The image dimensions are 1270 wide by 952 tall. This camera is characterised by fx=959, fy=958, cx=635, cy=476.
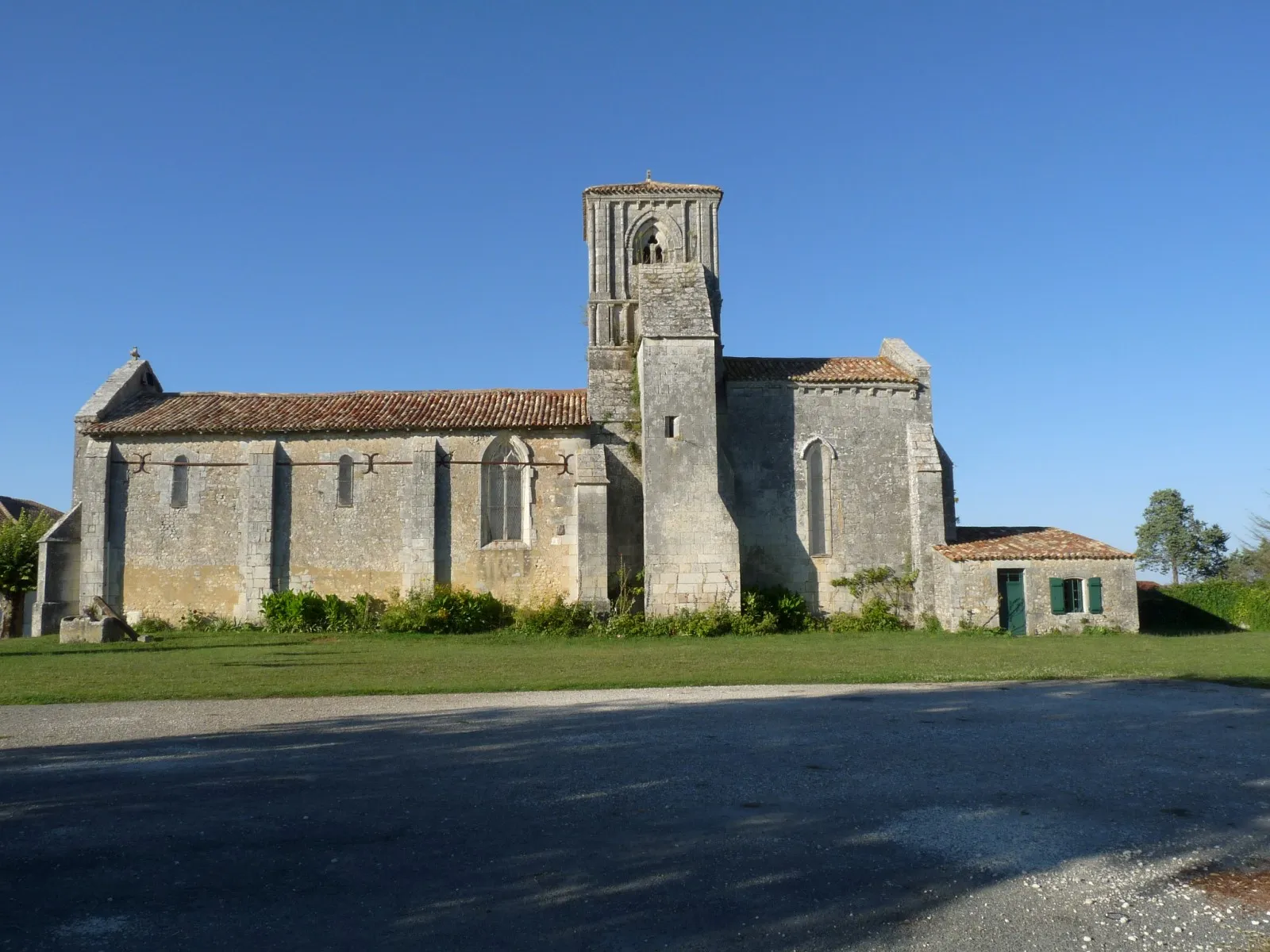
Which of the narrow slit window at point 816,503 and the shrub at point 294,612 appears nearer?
the shrub at point 294,612

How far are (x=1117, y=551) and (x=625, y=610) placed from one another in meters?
12.8

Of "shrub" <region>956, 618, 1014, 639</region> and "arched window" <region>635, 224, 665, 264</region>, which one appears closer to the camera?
"shrub" <region>956, 618, 1014, 639</region>

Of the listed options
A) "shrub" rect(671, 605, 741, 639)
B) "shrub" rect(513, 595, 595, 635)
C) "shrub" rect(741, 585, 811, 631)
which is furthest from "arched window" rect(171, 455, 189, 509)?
"shrub" rect(741, 585, 811, 631)

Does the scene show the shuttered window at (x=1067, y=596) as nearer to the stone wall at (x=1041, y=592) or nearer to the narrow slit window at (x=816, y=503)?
the stone wall at (x=1041, y=592)

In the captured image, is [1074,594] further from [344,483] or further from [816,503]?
[344,483]

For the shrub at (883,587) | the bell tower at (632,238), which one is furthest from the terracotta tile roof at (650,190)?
the shrub at (883,587)

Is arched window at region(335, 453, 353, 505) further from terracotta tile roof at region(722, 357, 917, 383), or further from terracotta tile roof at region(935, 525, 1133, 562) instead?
terracotta tile roof at region(935, 525, 1133, 562)

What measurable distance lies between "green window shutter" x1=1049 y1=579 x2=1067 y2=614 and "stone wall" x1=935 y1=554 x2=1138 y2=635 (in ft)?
0.25

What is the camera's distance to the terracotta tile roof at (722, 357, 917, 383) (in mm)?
26406

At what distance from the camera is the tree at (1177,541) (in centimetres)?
7469

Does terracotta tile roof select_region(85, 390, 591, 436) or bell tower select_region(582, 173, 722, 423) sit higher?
bell tower select_region(582, 173, 722, 423)

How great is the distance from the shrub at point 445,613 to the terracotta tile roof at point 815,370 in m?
9.01

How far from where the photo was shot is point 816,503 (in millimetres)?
26250

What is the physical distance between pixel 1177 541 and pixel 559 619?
68.9m
